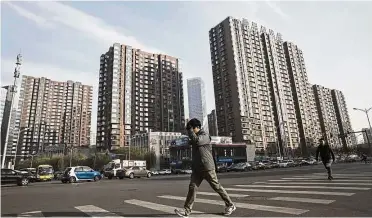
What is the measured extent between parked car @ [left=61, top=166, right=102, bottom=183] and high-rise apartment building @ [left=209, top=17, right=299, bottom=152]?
7644 cm

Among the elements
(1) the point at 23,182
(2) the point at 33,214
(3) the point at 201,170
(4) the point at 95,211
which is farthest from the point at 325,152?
(1) the point at 23,182

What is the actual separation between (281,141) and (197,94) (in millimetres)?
49500

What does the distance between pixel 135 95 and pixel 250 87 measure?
155 feet

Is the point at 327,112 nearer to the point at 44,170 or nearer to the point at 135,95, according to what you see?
the point at 135,95

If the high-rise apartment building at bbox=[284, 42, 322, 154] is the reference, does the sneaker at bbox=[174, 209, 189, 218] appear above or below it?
below

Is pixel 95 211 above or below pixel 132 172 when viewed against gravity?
below

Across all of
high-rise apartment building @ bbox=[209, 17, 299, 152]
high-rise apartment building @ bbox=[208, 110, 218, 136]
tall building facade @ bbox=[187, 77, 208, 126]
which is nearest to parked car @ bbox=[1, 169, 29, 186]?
high-rise apartment building @ bbox=[209, 17, 299, 152]

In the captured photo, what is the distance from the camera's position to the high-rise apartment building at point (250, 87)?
334ft

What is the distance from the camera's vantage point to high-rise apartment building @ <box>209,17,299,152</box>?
101750 mm

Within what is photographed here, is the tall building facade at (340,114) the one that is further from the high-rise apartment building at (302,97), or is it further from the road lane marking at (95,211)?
the road lane marking at (95,211)

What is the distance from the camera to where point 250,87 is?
4136 inches

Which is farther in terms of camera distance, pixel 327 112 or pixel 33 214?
pixel 327 112

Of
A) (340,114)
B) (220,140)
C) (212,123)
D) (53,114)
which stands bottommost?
(220,140)

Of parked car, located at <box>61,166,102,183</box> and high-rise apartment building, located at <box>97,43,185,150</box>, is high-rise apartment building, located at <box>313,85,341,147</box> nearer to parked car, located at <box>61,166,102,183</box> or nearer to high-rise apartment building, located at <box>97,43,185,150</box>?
high-rise apartment building, located at <box>97,43,185,150</box>
